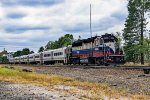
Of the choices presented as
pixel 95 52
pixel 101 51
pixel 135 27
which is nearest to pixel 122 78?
pixel 101 51

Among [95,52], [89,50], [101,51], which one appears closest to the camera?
[101,51]

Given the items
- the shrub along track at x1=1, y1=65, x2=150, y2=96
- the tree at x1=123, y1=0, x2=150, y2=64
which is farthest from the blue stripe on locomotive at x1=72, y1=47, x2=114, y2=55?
the tree at x1=123, y1=0, x2=150, y2=64

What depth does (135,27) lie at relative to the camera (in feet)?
290

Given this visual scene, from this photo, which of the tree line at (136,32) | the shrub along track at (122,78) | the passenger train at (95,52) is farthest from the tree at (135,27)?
the shrub along track at (122,78)

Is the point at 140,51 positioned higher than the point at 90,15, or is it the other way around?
the point at 90,15

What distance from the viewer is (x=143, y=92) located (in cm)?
1731

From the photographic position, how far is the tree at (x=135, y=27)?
3173 inches

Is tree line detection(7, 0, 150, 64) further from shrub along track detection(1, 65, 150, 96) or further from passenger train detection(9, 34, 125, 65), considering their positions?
shrub along track detection(1, 65, 150, 96)

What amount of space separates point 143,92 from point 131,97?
1.76m

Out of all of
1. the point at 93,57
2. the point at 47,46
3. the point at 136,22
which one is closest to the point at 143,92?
the point at 93,57

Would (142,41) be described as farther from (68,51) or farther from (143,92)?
(143,92)

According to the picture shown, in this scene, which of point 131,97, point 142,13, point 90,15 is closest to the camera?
point 131,97

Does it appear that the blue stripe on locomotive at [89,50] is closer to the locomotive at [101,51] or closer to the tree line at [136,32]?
the locomotive at [101,51]

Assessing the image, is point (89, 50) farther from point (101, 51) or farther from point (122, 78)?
point (122, 78)
